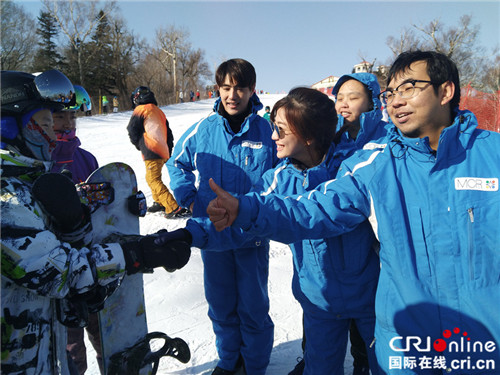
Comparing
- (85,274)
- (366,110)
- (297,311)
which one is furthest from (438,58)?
(297,311)

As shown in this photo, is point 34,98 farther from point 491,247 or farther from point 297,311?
point 297,311

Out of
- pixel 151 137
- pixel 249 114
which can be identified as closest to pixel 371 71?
pixel 249 114

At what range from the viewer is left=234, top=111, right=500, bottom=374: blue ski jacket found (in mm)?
1352

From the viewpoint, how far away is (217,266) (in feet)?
8.13

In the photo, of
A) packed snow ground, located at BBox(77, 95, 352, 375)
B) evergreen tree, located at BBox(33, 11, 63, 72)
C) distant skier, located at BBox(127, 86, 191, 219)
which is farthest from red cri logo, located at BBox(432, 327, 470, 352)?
evergreen tree, located at BBox(33, 11, 63, 72)

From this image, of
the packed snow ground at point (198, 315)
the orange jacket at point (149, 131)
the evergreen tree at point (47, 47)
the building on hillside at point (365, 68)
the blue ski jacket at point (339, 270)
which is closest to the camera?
the blue ski jacket at point (339, 270)

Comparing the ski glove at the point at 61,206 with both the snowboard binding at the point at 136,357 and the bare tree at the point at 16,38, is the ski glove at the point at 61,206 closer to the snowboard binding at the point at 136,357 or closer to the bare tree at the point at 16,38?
the snowboard binding at the point at 136,357

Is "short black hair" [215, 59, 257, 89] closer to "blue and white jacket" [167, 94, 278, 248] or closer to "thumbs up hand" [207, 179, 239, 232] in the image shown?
"blue and white jacket" [167, 94, 278, 248]

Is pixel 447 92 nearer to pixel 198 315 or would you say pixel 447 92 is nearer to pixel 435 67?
pixel 435 67

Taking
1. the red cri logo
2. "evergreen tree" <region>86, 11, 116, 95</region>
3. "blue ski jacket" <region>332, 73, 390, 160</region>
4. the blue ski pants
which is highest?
"evergreen tree" <region>86, 11, 116, 95</region>

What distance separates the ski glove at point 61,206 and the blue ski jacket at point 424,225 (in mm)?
686

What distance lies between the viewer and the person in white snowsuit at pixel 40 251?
1165mm

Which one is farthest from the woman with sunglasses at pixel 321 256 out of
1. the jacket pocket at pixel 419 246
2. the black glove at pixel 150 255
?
the black glove at pixel 150 255

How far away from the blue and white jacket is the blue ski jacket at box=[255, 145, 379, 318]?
583 mm
